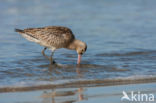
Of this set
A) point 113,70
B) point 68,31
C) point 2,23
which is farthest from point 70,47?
point 2,23

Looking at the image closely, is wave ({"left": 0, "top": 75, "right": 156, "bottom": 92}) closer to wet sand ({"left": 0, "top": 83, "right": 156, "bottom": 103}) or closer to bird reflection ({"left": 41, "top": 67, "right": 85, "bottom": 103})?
wet sand ({"left": 0, "top": 83, "right": 156, "bottom": 103})

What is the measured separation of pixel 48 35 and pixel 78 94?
3.23m

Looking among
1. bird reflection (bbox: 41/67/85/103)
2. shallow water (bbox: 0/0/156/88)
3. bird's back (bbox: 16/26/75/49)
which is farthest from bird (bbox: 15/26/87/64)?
bird reflection (bbox: 41/67/85/103)

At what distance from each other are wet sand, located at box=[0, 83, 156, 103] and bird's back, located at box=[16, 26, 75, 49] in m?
2.72

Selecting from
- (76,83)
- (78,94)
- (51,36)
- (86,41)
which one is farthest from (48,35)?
(78,94)

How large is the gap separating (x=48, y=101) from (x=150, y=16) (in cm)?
1088

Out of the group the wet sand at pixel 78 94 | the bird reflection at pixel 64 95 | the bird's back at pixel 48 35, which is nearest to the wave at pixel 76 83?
the wet sand at pixel 78 94

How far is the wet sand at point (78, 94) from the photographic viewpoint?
26.3 feet

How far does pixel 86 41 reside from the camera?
1423 centimetres

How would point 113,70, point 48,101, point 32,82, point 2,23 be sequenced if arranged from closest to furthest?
point 48,101
point 32,82
point 113,70
point 2,23

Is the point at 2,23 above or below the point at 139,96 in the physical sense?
above

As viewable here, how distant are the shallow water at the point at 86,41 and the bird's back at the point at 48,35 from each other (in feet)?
1.68

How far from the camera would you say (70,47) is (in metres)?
11.9

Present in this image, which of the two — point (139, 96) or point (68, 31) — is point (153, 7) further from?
point (139, 96)
